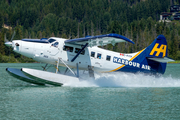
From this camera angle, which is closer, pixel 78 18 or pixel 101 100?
pixel 101 100

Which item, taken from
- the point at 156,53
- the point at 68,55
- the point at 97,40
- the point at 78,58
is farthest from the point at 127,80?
the point at 68,55

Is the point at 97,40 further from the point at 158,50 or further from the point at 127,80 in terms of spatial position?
the point at 158,50

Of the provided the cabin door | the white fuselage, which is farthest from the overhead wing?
the cabin door

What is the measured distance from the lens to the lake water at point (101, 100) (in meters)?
11.7

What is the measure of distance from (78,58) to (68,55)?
653mm

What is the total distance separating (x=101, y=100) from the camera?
47.3ft

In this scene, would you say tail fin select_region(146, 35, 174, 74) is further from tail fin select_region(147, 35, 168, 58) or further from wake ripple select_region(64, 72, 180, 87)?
wake ripple select_region(64, 72, 180, 87)

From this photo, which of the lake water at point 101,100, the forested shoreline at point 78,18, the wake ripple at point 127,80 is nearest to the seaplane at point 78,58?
the wake ripple at point 127,80

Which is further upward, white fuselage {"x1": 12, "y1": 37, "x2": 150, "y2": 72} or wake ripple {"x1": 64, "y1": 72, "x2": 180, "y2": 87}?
white fuselage {"x1": 12, "y1": 37, "x2": 150, "y2": 72}

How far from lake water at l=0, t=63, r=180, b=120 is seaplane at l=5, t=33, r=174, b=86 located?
0.58 meters

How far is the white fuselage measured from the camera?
58.1ft

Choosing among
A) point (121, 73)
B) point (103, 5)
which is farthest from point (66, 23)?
point (121, 73)

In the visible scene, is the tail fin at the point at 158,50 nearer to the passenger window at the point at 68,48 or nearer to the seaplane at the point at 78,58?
the seaplane at the point at 78,58

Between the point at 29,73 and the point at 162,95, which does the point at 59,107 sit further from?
the point at 162,95
